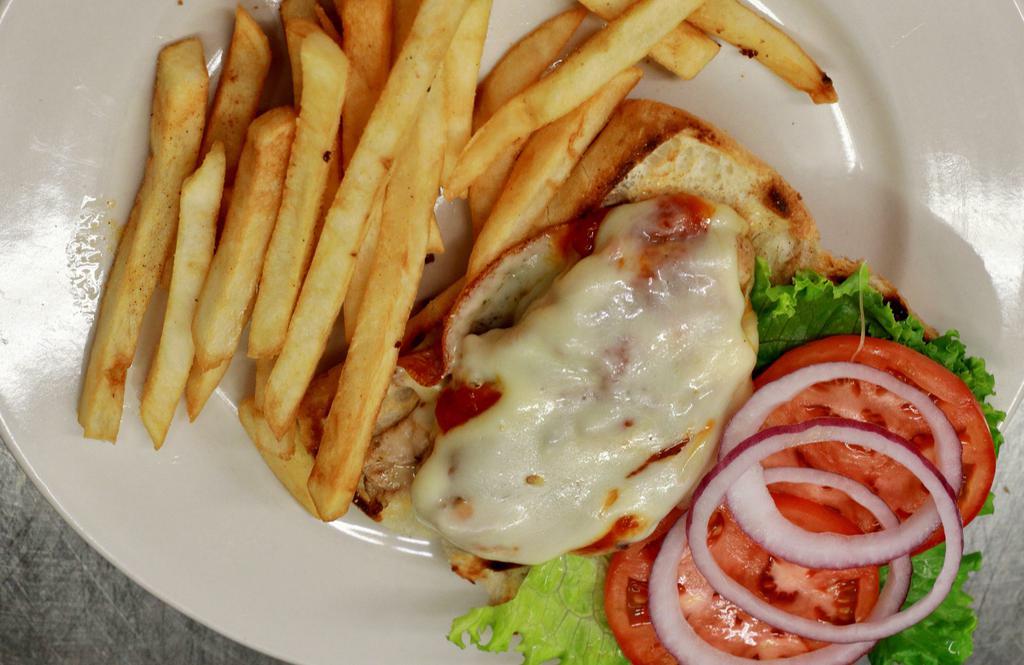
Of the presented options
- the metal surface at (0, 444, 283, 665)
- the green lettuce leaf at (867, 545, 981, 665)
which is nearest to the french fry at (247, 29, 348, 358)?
the metal surface at (0, 444, 283, 665)

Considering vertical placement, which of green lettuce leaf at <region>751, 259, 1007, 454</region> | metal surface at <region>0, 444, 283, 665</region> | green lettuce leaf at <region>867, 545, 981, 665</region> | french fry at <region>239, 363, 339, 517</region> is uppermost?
green lettuce leaf at <region>751, 259, 1007, 454</region>

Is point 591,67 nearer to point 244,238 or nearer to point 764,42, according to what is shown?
point 764,42

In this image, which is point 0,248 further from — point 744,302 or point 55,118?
point 744,302

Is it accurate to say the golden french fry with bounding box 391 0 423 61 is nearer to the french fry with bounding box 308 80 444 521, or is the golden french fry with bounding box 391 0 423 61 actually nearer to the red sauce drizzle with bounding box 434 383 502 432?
the french fry with bounding box 308 80 444 521

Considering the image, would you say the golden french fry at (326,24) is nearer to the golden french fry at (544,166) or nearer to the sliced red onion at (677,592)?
the golden french fry at (544,166)

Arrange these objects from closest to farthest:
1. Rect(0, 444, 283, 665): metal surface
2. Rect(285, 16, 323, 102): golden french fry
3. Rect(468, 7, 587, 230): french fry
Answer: Rect(285, 16, 323, 102): golden french fry < Rect(468, 7, 587, 230): french fry < Rect(0, 444, 283, 665): metal surface

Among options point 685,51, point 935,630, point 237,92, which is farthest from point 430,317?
point 935,630

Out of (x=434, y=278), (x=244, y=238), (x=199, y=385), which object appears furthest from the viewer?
(x=434, y=278)
